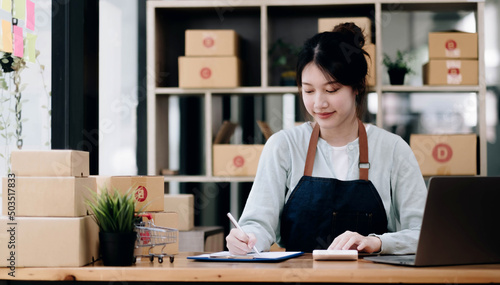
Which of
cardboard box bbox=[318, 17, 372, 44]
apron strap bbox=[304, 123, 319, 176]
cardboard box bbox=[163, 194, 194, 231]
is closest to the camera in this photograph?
apron strap bbox=[304, 123, 319, 176]

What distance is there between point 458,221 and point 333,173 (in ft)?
2.19

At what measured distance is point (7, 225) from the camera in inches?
63.3

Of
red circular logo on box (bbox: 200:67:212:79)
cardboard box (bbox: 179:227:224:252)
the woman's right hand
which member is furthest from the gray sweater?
red circular logo on box (bbox: 200:67:212:79)

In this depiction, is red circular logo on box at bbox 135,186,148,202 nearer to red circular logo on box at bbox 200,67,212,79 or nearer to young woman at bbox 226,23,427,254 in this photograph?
young woman at bbox 226,23,427,254

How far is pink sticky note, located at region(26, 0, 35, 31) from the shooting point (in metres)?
2.35

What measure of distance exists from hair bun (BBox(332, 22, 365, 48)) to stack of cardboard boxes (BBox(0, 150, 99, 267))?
0.97 metres

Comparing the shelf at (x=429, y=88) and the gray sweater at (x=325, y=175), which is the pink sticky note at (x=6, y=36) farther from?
the shelf at (x=429, y=88)

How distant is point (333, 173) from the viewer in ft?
6.87

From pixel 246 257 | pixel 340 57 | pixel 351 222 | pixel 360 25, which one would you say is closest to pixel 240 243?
pixel 246 257

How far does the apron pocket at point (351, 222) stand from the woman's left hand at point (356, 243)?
246 millimetres

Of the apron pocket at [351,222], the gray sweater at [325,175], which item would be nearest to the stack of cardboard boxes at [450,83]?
the gray sweater at [325,175]

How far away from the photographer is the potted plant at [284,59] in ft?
11.8

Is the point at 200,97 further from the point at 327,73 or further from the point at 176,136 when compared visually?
the point at 327,73

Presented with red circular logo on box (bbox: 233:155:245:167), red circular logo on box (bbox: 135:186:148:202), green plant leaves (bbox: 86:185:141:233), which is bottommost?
green plant leaves (bbox: 86:185:141:233)
